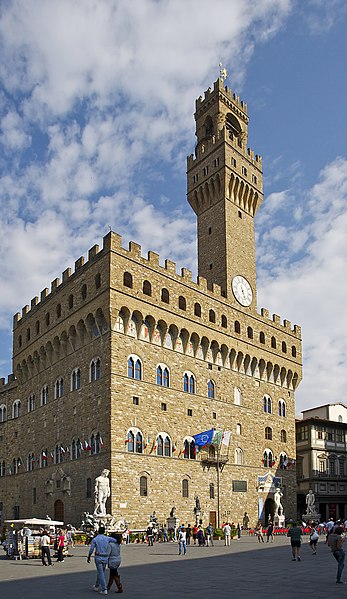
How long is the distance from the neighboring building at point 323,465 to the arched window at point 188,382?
2432 cm

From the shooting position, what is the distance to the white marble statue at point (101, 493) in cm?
3269

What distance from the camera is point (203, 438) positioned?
1577 inches

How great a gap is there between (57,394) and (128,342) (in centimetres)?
865

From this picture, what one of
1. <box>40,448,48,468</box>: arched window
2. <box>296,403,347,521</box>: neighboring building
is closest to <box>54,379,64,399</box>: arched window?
<box>40,448,48,468</box>: arched window

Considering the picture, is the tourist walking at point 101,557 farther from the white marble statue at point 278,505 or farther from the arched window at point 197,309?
the white marble statue at point 278,505

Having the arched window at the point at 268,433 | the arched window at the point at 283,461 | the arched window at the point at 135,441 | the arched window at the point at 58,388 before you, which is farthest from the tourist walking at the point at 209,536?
the arched window at the point at 283,461

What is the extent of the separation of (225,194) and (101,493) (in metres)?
26.4

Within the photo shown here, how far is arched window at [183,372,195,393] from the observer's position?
4117 centimetres

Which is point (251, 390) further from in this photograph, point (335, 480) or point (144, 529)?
point (335, 480)

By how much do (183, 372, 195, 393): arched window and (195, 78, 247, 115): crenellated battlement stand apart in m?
25.9

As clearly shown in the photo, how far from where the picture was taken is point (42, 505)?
1655 inches

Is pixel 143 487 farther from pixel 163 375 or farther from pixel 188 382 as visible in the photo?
pixel 188 382

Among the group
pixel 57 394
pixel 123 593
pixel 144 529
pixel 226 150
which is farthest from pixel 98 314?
pixel 123 593

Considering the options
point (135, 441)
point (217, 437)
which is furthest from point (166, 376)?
point (217, 437)
